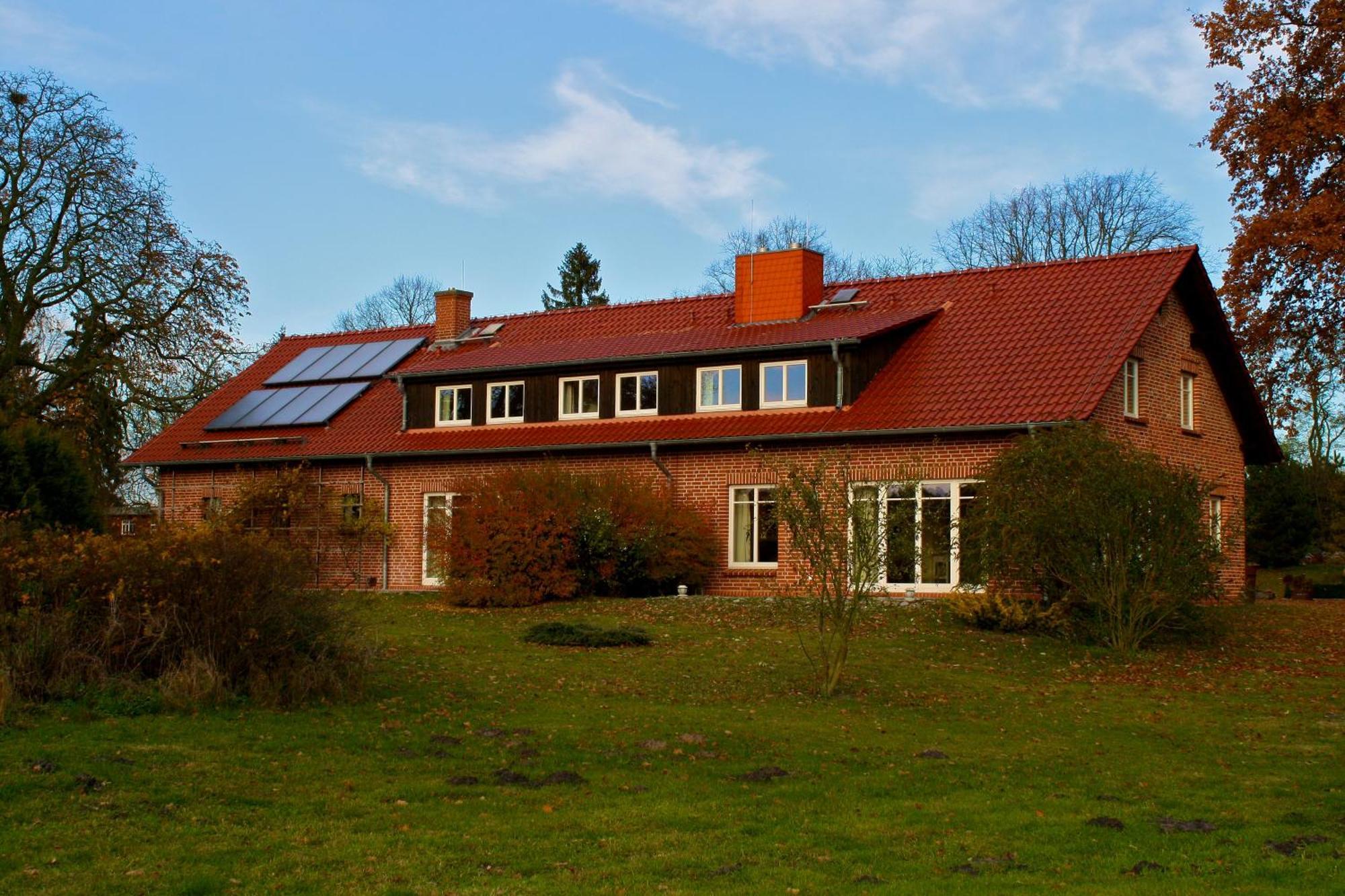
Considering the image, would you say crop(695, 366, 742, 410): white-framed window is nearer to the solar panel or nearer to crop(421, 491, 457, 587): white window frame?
crop(421, 491, 457, 587): white window frame

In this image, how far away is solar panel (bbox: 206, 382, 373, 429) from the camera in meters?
31.8

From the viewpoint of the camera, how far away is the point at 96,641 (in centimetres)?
1218

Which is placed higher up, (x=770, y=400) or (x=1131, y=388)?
(x=1131, y=388)

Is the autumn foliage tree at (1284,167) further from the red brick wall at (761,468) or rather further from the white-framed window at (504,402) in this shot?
the white-framed window at (504,402)

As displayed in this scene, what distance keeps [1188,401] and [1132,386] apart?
129 inches

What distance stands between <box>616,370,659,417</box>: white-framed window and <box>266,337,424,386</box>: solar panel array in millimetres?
7659

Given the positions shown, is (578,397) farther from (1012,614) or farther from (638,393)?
(1012,614)

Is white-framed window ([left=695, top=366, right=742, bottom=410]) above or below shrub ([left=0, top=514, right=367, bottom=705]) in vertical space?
above

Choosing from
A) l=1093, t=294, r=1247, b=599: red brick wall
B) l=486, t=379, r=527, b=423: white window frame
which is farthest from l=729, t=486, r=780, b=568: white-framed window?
l=1093, t=294, r=1247, b=599: red brick wall

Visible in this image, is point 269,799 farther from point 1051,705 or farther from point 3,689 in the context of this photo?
point 1051,705

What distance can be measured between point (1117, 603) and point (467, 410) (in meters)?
15.4

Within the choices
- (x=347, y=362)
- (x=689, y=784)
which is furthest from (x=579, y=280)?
(x=689, y=784)

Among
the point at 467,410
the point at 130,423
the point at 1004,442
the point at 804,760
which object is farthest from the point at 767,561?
the point at 130,423

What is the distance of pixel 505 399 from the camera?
29.0 metres
